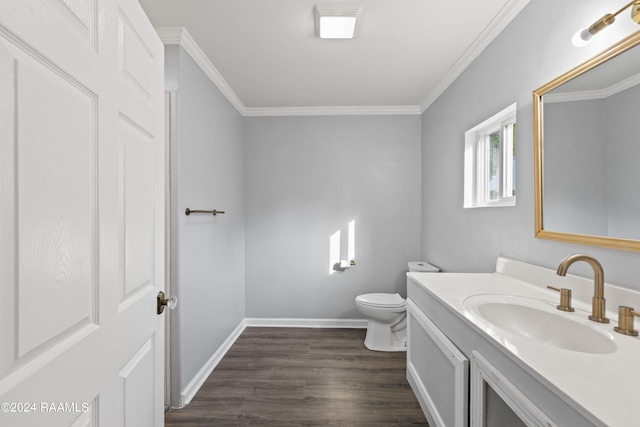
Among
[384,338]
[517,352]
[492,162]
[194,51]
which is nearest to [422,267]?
[384,338]

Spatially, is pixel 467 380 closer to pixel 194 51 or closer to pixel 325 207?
pixel 325 207

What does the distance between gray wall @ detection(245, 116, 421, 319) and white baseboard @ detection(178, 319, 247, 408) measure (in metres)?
0.50

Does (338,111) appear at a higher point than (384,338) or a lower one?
higher

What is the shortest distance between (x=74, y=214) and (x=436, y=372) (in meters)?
1.65

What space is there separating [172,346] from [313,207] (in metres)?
1.91

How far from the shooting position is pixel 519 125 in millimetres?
1688

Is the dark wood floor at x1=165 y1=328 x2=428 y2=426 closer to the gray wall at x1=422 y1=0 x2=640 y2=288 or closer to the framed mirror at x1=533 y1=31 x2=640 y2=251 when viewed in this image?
the gray wall at x1=422 y1=0 x2=640 y2=288

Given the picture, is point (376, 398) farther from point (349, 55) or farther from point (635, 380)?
point (349, 55)

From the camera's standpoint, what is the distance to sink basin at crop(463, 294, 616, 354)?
1.06 meters

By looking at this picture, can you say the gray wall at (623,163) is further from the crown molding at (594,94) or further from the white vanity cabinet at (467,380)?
the white vanity cabinet at (467,380)

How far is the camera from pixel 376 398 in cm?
207

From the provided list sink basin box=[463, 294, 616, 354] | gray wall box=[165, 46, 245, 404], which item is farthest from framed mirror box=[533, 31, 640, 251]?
gray wall box=[165, 46, 245, 404]

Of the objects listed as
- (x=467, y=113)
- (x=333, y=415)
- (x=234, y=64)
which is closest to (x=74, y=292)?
(x=333, y=415)

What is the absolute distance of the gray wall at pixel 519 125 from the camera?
127cm
